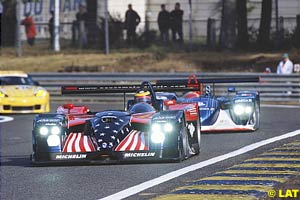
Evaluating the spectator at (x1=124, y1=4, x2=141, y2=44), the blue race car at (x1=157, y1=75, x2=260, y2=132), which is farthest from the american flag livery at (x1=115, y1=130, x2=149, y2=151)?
the spectator at (x1=124, y1=4, x2=141, y2=44)

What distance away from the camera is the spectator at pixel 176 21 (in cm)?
3734

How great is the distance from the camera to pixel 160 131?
44.2 ft

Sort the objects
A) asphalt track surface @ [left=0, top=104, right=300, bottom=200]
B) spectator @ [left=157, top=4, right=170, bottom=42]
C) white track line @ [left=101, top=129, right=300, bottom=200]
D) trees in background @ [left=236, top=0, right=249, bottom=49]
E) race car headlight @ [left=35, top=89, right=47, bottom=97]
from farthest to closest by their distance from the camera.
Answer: spectator @ [left=157, top=4, right=170, bottom=42], trees in background @ [left=236, top=0, right=249, bottom=49], race car headlight @ [left=35, top=89, right=47, bottom=97], asphalt track surface @ [left=0, top=104, right=300, bottom=200], white track line @ [left=101, top=129, right=300, bottom=200]

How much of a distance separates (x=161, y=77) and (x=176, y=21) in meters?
8.24

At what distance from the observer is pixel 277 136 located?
17781 mm

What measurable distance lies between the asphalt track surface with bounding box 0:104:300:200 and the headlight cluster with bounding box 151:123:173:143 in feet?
1.14

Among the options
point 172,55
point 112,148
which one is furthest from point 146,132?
point 172,55

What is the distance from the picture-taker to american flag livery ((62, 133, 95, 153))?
529 inches

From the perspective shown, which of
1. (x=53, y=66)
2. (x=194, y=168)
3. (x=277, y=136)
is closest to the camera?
(x=194, y=168)

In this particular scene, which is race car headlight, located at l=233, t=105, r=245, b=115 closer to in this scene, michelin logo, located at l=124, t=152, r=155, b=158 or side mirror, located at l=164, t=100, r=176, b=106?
side mirror, located at l=164, t=100, r=176, b=106

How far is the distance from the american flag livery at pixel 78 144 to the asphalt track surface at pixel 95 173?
269 millimetres

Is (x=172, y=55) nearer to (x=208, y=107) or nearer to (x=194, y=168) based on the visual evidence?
(x=208, y=107)

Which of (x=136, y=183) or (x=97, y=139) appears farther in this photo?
(x=97, y=139)

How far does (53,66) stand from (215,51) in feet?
19.5
